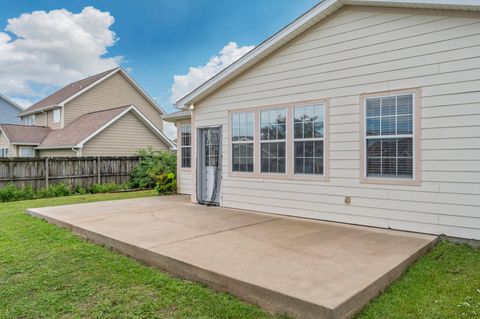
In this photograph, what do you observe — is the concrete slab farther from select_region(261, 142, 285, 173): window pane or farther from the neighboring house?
the neighboring house

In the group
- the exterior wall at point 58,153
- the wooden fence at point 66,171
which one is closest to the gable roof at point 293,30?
the wooden fence at point 66,171

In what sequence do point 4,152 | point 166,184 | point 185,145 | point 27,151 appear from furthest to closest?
point 4,152
point 27,151
point 166,184
point 185,145

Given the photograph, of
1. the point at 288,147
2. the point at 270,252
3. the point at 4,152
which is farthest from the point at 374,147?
the point at 4,152

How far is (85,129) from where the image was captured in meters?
17.9

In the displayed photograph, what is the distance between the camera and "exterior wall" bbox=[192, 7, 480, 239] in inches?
196

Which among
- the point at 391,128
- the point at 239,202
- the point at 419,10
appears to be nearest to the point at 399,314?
the point at 391,128

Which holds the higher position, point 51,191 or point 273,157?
point 273,157

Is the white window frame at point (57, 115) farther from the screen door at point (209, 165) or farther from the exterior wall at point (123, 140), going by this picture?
the screen door at point (209, 165)

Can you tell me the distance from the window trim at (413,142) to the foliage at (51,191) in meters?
10.9

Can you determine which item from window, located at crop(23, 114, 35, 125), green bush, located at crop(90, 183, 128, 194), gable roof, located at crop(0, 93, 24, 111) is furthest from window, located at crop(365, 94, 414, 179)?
gable roof, located at crop(0, 93, 24, 111)

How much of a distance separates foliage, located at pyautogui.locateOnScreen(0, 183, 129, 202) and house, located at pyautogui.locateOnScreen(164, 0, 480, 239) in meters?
7.45

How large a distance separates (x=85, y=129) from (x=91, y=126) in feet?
1.13

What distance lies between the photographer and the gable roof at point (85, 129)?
1683 cm

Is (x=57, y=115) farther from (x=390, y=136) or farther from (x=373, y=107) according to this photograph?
(x=390, y=136)
